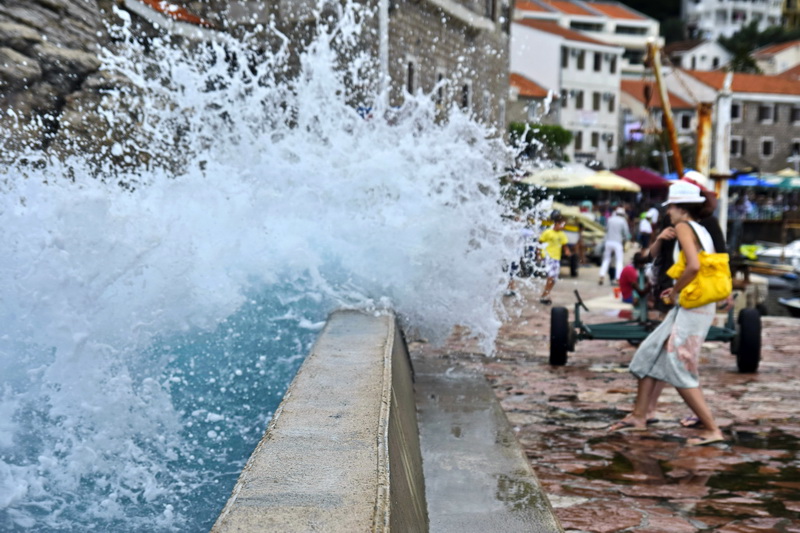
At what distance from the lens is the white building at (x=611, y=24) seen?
9759 centimetres

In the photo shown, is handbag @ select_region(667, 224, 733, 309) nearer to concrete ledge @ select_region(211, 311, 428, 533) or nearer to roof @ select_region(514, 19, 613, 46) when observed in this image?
concrete ledge @ select_region(211, 311, 428, 533)

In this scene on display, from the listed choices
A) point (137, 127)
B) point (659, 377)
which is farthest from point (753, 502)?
point (137, 127)

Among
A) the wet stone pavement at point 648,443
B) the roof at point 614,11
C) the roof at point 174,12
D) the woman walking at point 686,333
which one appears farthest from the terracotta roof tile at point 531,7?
the woman walking at point 686,333

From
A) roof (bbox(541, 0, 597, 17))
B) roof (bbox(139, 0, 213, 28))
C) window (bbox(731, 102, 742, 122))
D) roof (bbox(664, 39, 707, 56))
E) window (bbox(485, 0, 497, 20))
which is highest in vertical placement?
roof (bbox(541, 0, 597, 17))

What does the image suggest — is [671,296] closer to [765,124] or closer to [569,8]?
[765,124]

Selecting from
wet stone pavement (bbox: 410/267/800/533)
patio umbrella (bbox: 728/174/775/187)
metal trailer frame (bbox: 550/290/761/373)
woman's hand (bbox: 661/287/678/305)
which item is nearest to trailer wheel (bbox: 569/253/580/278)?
wet stone pavement (bbox: 410/267/800/533)

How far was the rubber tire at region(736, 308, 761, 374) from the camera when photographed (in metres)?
9.15

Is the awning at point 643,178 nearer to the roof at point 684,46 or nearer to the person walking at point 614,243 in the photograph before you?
the person walking at point 614,243

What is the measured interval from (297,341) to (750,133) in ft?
261

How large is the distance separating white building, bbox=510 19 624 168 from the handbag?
59317 mm

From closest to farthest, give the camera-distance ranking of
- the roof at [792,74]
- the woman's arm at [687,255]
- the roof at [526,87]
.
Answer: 1. the woman's arm at [687,255]
2. the roof at [526,87]
3. the roof at [792,74]

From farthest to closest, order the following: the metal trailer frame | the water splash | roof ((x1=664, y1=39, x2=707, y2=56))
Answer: roof ((x1=664, y1=39, x2=707, y2=56)), the metal trailer frame, the water splash

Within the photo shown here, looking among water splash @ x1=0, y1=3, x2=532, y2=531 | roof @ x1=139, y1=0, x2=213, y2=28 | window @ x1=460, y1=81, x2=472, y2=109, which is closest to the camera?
water splash @ x1=0, y1=3, x2=532, y2=531

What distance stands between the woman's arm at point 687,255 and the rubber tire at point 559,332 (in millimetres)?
2702
